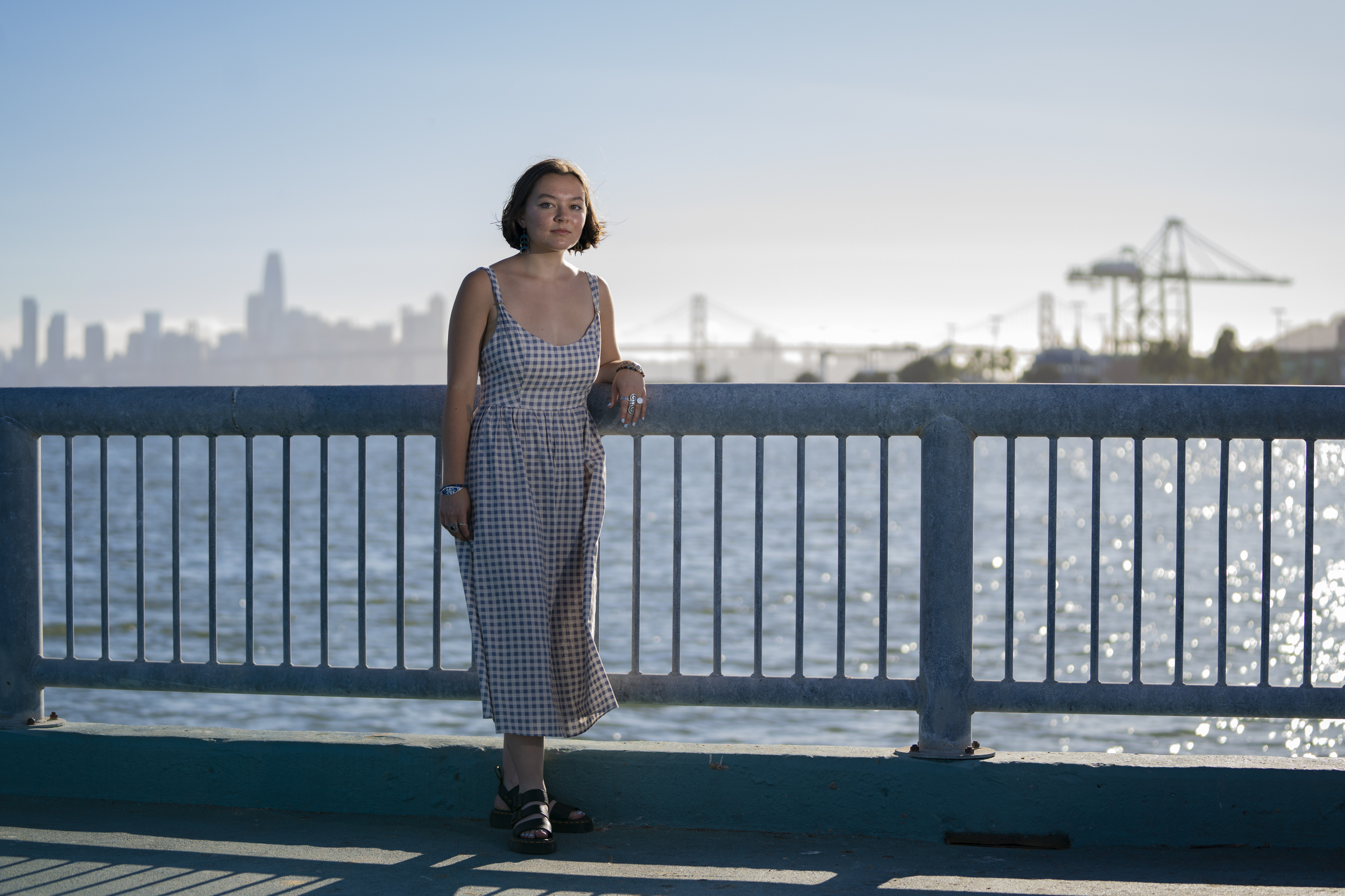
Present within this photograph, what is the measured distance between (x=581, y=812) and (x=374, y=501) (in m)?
40.1

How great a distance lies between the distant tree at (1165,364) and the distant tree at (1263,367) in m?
5.23

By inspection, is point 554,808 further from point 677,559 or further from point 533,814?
point 677,559

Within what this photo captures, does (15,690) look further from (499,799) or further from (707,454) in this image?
(707,454)

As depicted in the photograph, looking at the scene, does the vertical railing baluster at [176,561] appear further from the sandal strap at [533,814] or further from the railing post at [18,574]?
the sandal strap at [533,814]

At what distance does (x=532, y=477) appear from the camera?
127 inches

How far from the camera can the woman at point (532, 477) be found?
316cm

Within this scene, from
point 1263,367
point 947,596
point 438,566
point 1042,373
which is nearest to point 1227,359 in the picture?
point 1263,367

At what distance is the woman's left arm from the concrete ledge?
2.90ft

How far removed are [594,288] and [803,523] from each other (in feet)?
2.73

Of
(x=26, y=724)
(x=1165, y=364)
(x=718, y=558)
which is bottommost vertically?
(x=26, y=724)

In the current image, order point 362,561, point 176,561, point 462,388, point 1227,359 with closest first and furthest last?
1. point 462,388
2. point 362,561
3. point 176,561
4. point 1227,359

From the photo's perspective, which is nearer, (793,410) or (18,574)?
(793,410)

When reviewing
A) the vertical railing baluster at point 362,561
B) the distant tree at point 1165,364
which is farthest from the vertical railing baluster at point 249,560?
the distant tree at point 1165,364

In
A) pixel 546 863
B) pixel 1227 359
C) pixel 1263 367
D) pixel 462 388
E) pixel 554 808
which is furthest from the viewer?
pixel 1227 359
